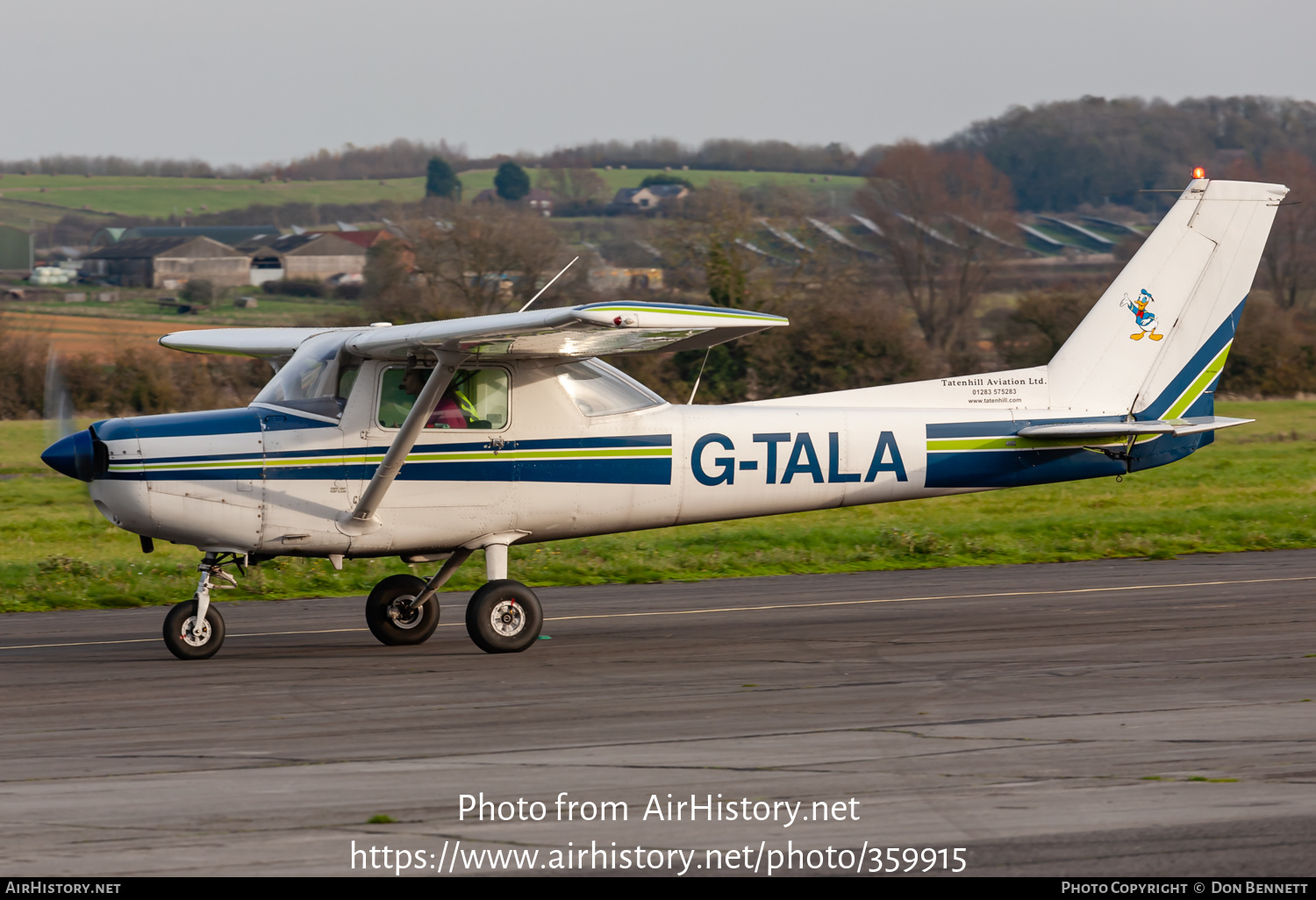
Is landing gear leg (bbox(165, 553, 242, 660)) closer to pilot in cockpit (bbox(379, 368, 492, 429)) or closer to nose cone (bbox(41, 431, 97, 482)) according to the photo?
nose cone (bbox(41, 431, 97, 482))

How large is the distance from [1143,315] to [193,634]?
27.4 ft

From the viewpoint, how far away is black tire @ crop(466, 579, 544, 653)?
10.3 meters

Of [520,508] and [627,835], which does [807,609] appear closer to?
[520,508]

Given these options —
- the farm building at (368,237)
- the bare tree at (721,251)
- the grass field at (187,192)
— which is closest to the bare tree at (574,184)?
the grass field at (187,192)

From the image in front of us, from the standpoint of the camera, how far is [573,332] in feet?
31.3

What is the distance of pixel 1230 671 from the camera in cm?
904

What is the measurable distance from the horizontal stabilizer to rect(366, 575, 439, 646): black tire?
518 cm

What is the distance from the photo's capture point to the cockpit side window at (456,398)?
34.1ft

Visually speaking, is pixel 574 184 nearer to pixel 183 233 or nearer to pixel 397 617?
pixel 183 233

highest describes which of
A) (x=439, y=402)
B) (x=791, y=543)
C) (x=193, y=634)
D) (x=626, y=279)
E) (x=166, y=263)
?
(x=439, y=402)

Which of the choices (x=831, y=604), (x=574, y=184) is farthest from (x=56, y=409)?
(x=574, y=184)

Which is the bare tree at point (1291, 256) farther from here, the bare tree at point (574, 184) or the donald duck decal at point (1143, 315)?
the donald duck decal at point (1143, 315)

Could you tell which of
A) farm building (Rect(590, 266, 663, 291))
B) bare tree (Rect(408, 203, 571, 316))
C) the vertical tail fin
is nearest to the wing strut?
the vertical tail fin

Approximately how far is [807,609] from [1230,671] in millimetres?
4415
